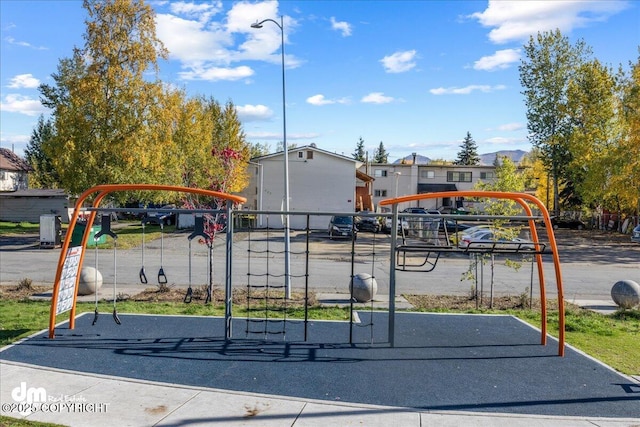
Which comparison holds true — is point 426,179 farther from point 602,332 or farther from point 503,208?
point 602,332

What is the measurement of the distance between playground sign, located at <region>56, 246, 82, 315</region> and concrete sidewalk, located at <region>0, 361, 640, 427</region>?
8.43ft

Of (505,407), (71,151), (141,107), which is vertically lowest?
(505,407)

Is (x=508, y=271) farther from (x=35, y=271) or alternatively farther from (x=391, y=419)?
(x=35, y=271)

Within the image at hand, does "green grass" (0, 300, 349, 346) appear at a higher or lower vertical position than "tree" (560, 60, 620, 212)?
lower

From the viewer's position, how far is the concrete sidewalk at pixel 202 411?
6.09m

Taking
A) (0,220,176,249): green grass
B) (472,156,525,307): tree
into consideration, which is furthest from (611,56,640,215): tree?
(0,220,176,249): green grass

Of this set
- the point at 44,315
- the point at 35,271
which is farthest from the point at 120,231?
the point at 44,315

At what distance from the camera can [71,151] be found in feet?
87.0

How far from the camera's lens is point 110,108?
1067 inches

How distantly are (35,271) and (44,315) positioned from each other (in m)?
8.46

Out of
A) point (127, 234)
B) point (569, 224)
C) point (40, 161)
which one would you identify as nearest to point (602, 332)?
point (127, 234)

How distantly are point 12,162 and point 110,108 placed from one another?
44.4 metres

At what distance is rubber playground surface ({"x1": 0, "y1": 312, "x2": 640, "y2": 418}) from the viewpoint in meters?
7.03

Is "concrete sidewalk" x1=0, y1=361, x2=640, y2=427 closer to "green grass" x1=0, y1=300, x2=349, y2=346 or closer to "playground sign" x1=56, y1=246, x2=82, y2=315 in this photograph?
"playground sign" x1=56, y1=246, x2=82, y2=315
